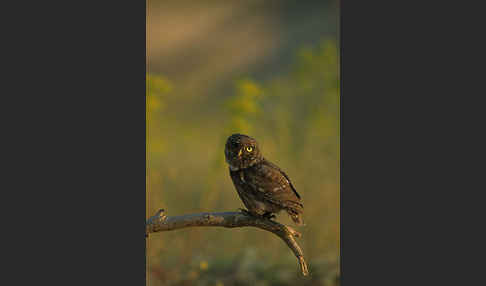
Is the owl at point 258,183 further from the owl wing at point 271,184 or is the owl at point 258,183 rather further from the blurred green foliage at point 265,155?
the blurred green foliage at point 265,155

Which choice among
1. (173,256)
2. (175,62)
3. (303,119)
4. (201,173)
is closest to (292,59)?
(303,119)

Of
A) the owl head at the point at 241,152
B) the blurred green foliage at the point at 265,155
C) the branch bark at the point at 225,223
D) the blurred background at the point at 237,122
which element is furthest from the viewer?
the blurred green foliage at the point at 265,155

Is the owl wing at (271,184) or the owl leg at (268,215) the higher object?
the owl wing at (271,184)

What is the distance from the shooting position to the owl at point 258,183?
2.42 metres

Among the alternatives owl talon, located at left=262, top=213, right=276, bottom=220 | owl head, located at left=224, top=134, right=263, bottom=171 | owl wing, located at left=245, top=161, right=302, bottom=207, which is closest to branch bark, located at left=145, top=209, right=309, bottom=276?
owl talon, located at left=262, top=213, right=276, bottom=220

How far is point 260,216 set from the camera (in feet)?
8.00

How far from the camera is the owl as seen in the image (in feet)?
7.93

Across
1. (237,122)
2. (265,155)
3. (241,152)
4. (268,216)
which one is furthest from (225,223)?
(265,155)

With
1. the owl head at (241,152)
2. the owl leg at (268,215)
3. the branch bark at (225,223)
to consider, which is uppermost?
the owl head at (241,152)

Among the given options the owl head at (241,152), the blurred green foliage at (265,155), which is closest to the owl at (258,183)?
the owl head at (241,152)

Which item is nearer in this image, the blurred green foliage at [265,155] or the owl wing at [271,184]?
the owl wing at [271,184]

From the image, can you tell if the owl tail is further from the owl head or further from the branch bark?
the owl head

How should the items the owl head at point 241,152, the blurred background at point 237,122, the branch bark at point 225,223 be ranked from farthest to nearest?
the blurred background at point 237,122 → the owl head at point 241,152 → the branch bark at point 225,223

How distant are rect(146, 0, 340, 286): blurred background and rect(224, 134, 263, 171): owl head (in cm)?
86
